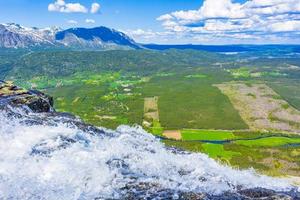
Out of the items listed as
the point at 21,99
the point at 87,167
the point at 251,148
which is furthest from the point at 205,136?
the point at 87,167

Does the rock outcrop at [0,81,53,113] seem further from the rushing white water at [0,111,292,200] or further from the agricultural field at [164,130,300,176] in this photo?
the agricultural field at [164,130,300,176]

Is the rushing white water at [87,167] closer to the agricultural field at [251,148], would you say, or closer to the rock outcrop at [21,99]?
the rock outcrop at [21,99]

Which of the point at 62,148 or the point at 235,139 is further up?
the point at 62,148

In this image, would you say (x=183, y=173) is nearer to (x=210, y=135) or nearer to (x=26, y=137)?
(x=26, y=137)

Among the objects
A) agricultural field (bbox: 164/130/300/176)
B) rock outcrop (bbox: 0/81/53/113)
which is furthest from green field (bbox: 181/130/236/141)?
rock outcrop (bbox: 0/81/53/113)

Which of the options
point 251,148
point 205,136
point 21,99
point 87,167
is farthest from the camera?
point 205,136

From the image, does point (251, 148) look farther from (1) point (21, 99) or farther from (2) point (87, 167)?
(2) point (87, 167)

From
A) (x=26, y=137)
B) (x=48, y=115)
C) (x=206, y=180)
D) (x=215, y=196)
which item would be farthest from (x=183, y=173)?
(x=48, y=115)

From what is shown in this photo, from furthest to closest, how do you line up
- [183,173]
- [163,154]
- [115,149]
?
[163,154] → [115,149] → [183,173]

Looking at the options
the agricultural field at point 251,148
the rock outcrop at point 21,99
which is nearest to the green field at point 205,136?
the agricultural field at point 251,148
